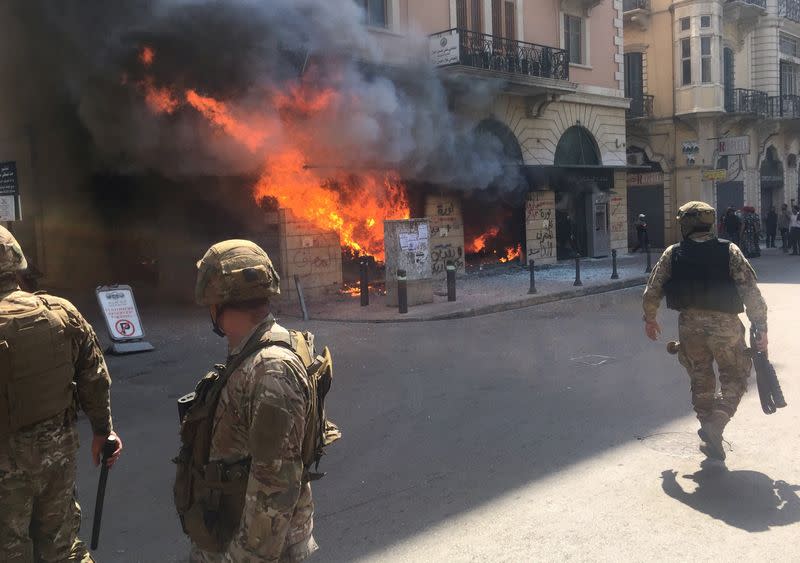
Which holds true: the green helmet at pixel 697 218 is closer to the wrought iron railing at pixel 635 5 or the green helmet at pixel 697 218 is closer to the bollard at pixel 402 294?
the bollard at pixel 402 294

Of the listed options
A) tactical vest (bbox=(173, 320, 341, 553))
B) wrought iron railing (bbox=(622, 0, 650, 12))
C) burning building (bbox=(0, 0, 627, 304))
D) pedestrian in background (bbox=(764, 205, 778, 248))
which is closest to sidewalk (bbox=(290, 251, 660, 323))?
burning building (bbox=(0, 0, 627, 304))

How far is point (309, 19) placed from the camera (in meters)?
13.6

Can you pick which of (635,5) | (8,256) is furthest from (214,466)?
(635,5)

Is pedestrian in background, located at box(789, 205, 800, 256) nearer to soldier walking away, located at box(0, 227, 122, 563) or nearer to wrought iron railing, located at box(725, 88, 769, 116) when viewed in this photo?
wrought iron railing, located at box(725, 88, 769, 116)

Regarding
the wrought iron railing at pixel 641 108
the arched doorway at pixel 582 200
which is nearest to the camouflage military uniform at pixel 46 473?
the arched doorway at pixel 582 200

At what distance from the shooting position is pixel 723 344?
4.46 meters

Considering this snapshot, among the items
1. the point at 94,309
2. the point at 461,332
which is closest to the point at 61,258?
the point at 94,309

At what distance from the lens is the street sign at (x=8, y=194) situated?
8336 millimetres

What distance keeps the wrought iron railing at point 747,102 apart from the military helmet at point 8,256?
2784 cm

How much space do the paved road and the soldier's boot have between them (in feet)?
0.35

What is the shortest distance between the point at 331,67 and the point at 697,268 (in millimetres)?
10931

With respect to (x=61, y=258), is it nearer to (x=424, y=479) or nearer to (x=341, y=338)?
(x=341, y=338)

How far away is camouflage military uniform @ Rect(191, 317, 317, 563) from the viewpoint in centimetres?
194

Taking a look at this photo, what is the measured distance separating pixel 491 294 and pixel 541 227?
270 inches
